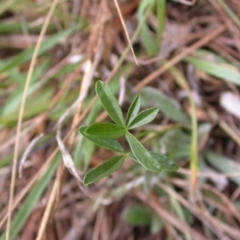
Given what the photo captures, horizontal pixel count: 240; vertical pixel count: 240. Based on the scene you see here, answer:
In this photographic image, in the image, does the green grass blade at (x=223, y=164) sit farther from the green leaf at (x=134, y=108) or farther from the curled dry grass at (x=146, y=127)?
the green leaf at (x=134, y=108)

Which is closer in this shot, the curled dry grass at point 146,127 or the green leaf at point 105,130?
the green leaf at point 105,130

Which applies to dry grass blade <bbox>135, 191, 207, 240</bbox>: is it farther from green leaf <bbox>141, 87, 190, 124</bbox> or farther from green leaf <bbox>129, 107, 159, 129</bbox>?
green leaf <bbox>129, 107, 159, 129</bbox>

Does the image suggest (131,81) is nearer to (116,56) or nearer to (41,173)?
(116,56)

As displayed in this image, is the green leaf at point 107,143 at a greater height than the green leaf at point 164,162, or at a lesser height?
greater

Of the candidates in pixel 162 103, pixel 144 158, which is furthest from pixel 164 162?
pixel 162 103

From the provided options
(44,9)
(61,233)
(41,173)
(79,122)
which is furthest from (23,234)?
(44,9)

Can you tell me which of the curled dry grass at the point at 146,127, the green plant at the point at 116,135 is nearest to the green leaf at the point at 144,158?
the green plant at the point at 116,135
